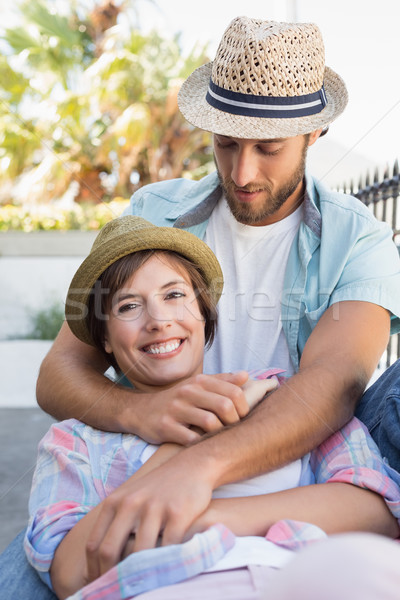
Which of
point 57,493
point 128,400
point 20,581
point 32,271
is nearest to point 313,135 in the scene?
point 128,400

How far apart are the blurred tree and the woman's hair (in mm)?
11421

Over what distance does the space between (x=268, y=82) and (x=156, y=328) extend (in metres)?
0.96

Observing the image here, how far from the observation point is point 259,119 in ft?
7.40

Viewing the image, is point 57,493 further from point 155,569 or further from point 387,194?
point 387,194

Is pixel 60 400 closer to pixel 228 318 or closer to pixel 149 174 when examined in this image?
pixel 228 318

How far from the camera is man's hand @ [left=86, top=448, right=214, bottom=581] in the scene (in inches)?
53.2

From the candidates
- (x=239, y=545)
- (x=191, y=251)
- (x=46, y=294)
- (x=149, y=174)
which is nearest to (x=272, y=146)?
(x=191, y=251)

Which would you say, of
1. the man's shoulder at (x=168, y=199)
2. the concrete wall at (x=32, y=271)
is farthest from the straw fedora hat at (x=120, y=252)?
the concrete wall at (x=32, y=271)

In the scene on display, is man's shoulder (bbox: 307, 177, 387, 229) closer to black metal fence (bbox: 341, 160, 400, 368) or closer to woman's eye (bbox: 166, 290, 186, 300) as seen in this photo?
woman's eye (bbox: 166, 290, 186, 300)

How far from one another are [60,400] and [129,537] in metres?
0.76

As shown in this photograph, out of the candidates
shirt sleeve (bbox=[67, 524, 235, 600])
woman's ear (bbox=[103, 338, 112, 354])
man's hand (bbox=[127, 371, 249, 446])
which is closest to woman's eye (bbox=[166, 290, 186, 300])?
woman's ear (bbox=[103, 338, 112, 354])

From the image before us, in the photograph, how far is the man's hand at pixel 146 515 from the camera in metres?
1.35

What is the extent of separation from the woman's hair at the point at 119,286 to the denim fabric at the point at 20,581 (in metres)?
0.77

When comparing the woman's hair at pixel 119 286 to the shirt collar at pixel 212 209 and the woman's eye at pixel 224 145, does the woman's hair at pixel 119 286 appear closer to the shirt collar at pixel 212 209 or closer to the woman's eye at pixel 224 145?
the shirt collar at pixel 212 209
